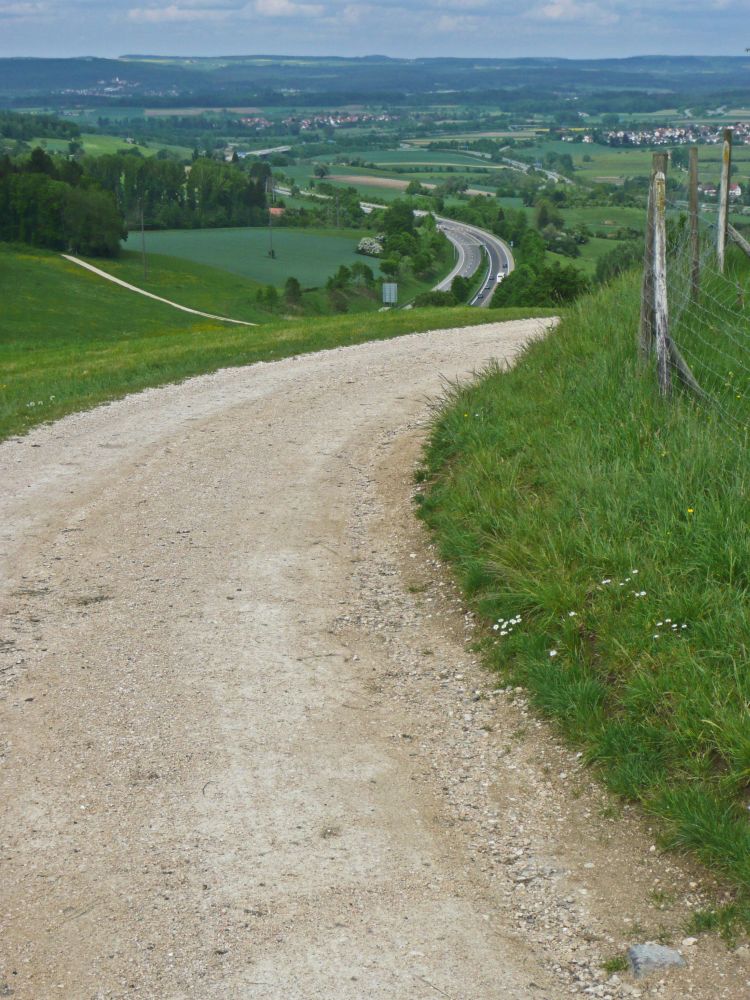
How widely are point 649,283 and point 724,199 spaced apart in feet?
14.3

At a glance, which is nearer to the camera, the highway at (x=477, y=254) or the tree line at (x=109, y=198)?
the highway at (x=477, y=254)

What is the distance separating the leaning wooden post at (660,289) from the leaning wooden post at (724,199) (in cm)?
408

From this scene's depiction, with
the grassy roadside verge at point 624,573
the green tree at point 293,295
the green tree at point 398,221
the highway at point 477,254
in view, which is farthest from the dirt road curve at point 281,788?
the green tree at point 398,221

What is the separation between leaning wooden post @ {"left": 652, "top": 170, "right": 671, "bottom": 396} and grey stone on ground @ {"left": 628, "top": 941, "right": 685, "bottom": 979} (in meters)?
5.30

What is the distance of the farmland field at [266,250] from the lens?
10925 centimetres

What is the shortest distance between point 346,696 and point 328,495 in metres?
4.16

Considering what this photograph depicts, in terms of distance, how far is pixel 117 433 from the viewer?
13.5 m

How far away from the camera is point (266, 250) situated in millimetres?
122500

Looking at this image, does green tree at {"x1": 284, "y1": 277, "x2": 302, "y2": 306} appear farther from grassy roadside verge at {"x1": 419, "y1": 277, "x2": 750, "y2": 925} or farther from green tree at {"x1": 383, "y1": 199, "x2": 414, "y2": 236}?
grassy roadside verge at {"x1": 419, "y1": 277, "x2": 750, "y2": 925}

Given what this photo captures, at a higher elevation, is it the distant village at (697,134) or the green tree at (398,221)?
the distant village at (697,134)

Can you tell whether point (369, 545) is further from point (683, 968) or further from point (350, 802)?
point (683, 968)

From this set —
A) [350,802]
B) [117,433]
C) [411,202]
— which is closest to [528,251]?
[411,202]

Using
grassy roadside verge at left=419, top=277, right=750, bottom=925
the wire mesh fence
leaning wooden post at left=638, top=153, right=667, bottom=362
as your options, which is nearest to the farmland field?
the wire mesh fence

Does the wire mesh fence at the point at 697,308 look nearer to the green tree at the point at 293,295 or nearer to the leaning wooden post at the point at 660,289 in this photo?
the leaning wooden post at the point at 660,289
